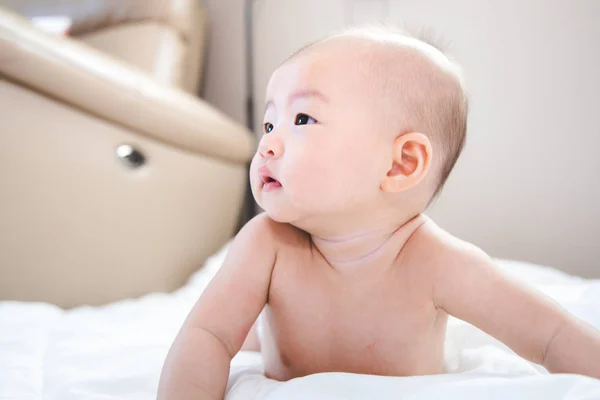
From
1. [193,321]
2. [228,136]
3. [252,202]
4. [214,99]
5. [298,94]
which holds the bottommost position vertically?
[252,202]

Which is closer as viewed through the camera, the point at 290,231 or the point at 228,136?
the point at 290,231

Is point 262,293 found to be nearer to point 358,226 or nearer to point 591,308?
point 358,226

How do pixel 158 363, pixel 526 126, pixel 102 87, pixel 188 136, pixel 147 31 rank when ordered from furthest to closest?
1. pixel 147 31
2. pixel 526 126
3. pixel 188 136
4. pixel 102 87
5. pixel 158 363

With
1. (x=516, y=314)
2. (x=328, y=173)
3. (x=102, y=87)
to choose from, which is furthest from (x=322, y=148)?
(x=102, y=87)

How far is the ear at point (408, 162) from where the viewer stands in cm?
55

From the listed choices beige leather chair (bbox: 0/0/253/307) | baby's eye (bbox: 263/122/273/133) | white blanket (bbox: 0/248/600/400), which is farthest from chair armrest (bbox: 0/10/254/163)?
baby's eye (bbox: 263/122/273/133)

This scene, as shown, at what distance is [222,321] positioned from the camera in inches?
21.0

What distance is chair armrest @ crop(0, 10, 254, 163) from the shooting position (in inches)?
36.3

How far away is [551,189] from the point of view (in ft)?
A: 4.20

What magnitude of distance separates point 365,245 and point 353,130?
136 millimetres

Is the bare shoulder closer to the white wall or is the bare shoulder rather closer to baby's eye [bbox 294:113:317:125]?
baby's eye [bbox 294:113:317:125]

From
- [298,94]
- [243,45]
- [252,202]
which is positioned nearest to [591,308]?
[298,94]

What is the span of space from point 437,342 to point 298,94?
1.09 feet

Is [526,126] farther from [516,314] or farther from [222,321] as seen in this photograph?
[222,321]
